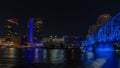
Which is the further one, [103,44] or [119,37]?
[103,44]

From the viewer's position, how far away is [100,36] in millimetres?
173625

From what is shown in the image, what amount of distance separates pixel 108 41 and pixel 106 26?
19.4 meters

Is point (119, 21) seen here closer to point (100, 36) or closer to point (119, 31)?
point (119, 31)

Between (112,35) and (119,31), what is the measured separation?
368 cm

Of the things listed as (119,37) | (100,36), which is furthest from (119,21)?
(100,36)

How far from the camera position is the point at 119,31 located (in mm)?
145875

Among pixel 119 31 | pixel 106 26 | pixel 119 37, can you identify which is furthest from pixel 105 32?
pixel 119 37

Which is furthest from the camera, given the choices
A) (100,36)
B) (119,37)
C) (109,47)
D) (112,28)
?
(100,36)

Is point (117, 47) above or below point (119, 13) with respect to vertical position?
below

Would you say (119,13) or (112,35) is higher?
(119,13)

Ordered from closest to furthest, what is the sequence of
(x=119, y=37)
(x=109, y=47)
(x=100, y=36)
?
1. (x=119, y=37)
2. (x=109, y=47)
3. (x=100, y=36)

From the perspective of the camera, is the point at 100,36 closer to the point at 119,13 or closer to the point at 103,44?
the point at 103,44

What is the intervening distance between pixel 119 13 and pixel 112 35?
10395 mm

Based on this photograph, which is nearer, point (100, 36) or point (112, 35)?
point (112, 35)
